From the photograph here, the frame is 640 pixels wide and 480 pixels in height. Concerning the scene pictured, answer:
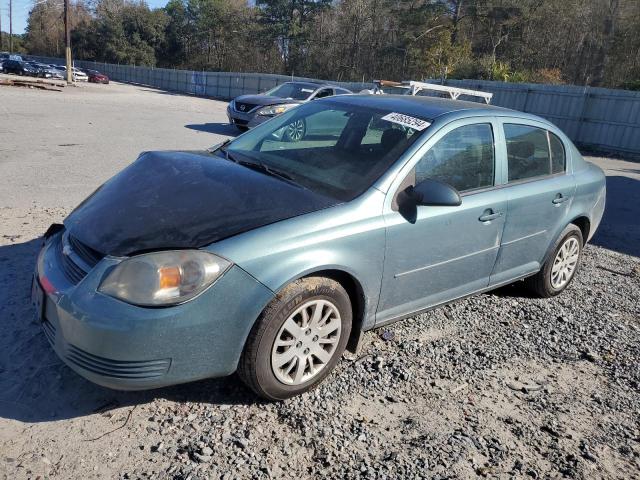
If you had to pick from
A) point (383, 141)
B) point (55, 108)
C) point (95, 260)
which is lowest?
point (55, 108)

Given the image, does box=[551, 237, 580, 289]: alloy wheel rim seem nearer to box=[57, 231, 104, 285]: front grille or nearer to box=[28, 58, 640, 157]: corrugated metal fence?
box=[57, 231, 104, 285]: front grille

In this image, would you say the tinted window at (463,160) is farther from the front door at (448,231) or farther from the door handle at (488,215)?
the door handle at (488,215)

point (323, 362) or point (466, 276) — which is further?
point (466, 276)

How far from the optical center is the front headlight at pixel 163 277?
8.02 feet

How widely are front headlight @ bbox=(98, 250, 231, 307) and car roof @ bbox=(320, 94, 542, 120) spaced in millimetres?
1926

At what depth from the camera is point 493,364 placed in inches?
141

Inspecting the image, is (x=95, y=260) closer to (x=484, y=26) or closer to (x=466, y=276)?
(x=466, y=276)

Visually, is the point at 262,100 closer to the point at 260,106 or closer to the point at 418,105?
the point at 260,106

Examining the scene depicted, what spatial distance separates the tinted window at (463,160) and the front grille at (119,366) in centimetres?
191

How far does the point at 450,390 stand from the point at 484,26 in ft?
148

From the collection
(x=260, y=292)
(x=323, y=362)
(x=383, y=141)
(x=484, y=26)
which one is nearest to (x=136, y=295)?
(x=260, y=292)

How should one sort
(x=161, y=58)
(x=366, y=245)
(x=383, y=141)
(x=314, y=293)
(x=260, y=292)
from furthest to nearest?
1. (x=161, y=58)
2. (x=383, y=141)
3. (x=366, y=245)
4. (x=314, y=293)
5. (x=260, y=292)

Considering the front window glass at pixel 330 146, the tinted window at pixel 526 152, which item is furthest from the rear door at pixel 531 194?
the front window glass at pixel 330 146

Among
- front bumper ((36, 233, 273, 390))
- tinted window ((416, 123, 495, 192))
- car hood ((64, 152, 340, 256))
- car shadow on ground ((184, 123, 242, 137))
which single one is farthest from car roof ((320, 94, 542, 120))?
car shadow on ground ((184, 123, 242, 137))
